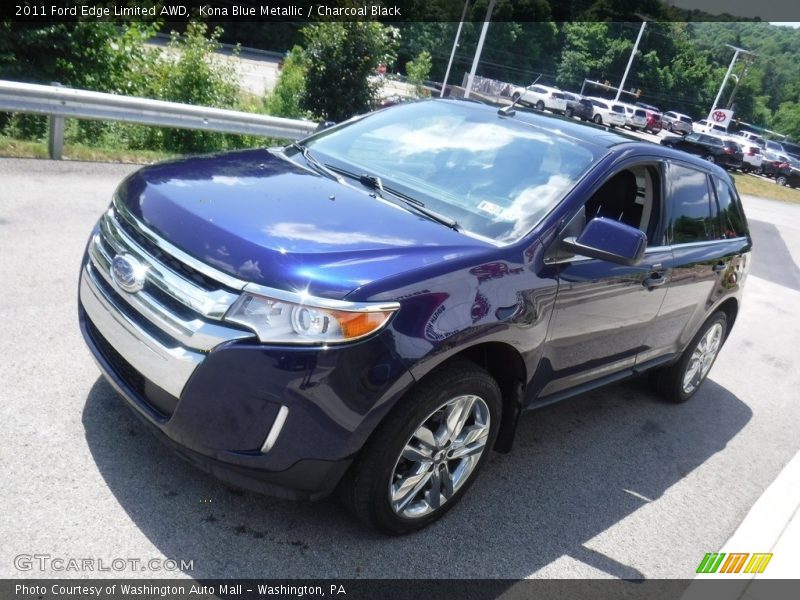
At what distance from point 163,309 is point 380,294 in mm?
838

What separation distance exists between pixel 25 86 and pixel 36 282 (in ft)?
12.3

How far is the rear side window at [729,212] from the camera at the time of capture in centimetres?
538

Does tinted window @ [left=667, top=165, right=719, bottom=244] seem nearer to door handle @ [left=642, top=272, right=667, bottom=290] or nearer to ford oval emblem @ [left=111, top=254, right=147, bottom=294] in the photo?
door handle @ [left=642, top=272, right=667, bottom=290]

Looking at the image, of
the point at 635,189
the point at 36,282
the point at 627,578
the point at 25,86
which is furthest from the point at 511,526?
the point at 25,86

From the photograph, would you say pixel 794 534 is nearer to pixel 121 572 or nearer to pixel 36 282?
pixel 121 572

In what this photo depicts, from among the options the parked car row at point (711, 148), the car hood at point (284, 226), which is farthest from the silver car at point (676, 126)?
the car hood at point (284, 226)

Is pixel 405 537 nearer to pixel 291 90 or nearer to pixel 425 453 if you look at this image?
pixel 425 453

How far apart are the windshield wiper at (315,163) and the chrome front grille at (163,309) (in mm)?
1090

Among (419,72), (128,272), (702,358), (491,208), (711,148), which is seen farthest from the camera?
(711,148)

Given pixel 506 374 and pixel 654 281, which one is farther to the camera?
pixel 654 281

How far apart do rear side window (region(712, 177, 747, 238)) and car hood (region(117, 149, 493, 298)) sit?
9.50 ft

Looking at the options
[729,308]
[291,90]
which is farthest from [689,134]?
[729,308]

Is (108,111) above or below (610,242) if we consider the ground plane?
below

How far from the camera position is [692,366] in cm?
573
